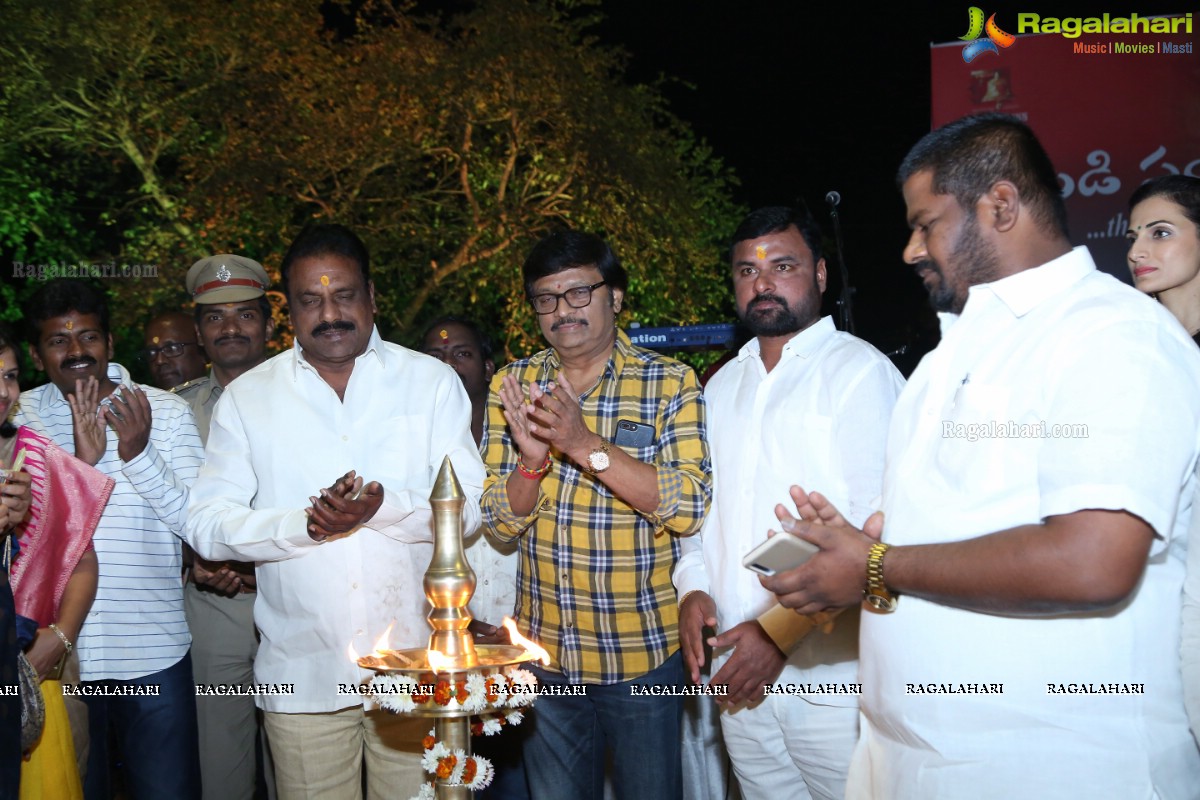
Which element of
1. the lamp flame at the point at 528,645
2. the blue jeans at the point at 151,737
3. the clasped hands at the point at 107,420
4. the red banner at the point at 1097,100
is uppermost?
the red banner at the point at 1097,100

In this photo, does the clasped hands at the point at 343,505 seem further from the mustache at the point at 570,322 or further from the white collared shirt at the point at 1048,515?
the white collared shirt at the point at 1048,515

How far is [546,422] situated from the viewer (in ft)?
10.6

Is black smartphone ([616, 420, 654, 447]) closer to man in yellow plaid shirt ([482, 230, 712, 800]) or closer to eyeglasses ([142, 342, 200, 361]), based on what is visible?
man in yellow plaid shirt ([482, 230, 712, 800])

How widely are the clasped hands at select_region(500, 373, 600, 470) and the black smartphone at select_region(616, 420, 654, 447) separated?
271 millimetres

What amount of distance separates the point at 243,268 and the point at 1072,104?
5641 millimetres

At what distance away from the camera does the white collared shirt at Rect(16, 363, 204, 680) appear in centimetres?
394

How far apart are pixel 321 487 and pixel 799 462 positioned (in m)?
1.63

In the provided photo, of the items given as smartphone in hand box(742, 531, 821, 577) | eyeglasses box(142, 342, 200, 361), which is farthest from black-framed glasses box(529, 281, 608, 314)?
eyeglasses box(142, 342, 200, 361)

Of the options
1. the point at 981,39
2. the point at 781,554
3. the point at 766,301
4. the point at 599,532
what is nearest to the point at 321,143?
the point at 981,39

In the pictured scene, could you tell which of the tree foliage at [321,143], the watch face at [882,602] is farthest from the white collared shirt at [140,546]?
the tree foliage at [321,143]

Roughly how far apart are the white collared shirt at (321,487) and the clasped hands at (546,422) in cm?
34

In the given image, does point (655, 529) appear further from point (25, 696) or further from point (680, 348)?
point (680, 348)

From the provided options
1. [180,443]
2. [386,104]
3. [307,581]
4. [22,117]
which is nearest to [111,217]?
[22,117]

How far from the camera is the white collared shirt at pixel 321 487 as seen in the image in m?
3.45
